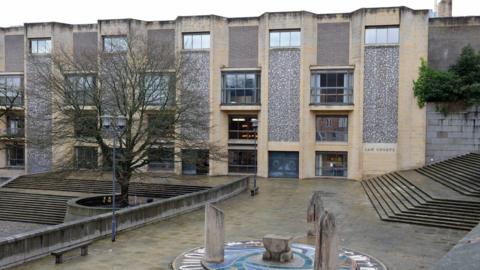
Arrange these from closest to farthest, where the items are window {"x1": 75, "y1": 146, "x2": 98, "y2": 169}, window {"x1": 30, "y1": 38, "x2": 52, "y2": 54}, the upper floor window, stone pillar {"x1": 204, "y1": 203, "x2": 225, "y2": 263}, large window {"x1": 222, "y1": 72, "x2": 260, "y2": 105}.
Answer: stone pillar {"x1": 204, "y1": 203, "x2": 225, "y2": 263} → window {"x1": 75, "y1": 146, "x2": 98, "y2": 169} → the upper floor window → large window {"x1": 222, "y1": 72, "x2": 260, "y2": 105} → window {"x1": 30, "y1": 38, "x2": 52, "y2": 54}

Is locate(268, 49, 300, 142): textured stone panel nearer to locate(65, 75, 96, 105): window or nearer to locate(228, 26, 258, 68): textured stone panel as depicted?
locate(228, 26, 258, 68): textured stone panel

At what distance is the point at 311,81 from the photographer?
3441 cm

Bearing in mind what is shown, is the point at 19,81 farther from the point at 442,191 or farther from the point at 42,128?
the point at 442,191

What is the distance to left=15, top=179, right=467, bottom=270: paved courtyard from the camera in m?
13.3

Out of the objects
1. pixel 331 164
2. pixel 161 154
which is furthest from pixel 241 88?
pixel 161 154

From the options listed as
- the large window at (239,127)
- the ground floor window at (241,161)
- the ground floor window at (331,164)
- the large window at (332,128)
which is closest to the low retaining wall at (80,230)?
the ground floor window at (241,161)

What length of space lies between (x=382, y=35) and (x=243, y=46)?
1033cm

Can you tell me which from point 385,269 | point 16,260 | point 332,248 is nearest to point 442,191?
point 385,269

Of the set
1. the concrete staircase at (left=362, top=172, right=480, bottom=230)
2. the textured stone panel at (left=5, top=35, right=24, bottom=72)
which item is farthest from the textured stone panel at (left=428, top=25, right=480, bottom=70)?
the textured stone panel at (left=5, top=35, right=24, bottom=72)

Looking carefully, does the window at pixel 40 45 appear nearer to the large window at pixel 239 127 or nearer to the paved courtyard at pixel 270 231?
the large window at pixel 239 127

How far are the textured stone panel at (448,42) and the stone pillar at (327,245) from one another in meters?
27.6

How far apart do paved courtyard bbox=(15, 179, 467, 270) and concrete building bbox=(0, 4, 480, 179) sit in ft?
30.4

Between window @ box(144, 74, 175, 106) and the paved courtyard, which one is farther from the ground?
window @ box(144, 74, 175, 106)

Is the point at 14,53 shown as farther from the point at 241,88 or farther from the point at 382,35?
the point at 382,35
